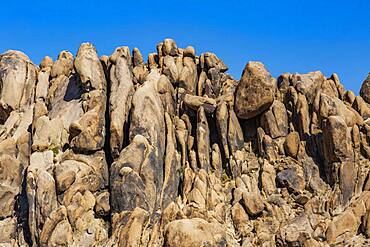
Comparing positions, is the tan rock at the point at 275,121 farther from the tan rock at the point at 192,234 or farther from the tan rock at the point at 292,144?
the tan rock at the point at 192,234

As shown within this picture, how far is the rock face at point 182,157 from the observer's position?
68375 millimetres

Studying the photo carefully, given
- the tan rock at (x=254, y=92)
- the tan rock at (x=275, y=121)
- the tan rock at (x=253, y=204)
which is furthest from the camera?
the tan rock at (x=275, y=121)

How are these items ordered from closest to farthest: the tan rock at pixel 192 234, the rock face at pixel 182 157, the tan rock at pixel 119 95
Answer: the tan rock at pixel 192 234 < the rock face at pixel 182 157 < the tan rock at pixel 119 95

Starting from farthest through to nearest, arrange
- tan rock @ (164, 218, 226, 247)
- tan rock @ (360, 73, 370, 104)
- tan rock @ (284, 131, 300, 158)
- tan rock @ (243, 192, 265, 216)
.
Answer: tan rock @ (360, 73, 370, 104)
tan rock @ (284, 131, 300, 158)
tan rock @ (243, 192, 265, 216)
tan rock @ (164, 218, 226, 247)

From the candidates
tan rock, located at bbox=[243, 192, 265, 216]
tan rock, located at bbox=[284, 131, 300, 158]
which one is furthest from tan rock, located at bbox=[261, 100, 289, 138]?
tan rock, located at bbox=[243, 192, 265, 216]

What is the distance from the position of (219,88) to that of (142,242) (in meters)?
33.5

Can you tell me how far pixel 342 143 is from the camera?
71.4 meters

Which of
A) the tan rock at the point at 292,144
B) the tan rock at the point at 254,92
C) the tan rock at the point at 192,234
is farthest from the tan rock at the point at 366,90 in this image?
the tan rock at the point at 192,234

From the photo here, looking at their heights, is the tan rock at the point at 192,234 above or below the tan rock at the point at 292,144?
below

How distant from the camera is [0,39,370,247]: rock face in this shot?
68.4 meters

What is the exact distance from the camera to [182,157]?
257ft

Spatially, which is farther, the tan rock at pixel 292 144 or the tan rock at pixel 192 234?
the tan rock at pixel 292 144

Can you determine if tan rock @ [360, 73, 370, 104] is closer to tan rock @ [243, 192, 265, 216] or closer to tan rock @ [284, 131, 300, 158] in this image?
tan rock @ [284, 131, 300, 158]

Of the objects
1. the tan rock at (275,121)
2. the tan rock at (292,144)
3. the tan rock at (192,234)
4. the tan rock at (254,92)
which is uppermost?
the tan rock at (254,92)
